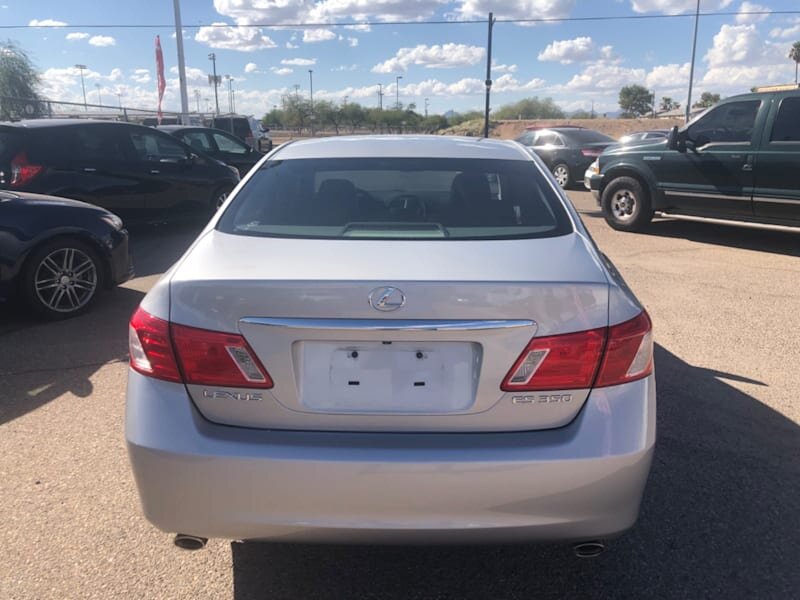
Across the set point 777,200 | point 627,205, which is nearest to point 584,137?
point 627,205

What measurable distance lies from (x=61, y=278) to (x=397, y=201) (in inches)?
156

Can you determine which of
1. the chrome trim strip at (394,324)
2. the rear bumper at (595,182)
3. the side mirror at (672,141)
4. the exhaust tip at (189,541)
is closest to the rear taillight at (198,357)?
the chrome trim strip at (394,324)

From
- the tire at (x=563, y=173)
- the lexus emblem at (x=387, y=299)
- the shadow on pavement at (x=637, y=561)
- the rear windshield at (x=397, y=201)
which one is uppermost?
the rear windshield at (x=397, y=201)

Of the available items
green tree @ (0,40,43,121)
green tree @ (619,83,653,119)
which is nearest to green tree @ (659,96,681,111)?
green tree @ (619,83,653,119)

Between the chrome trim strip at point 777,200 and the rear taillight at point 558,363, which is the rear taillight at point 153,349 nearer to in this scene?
the rear taillight at point 558,363

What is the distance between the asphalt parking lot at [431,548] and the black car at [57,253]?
491 millimetres

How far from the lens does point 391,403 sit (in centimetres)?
204

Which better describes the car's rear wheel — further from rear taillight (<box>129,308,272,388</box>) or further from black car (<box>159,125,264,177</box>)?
rear taillight (<box>129,308,272,388</box>)

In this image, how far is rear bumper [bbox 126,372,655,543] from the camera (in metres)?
2.00

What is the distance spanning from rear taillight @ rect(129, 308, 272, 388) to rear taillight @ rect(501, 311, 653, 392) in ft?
2.57

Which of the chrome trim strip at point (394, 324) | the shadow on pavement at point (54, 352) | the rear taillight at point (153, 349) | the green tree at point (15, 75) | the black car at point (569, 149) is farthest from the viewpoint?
the green tree at point (15, 75)

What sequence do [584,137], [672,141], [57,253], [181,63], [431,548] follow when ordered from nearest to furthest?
[431,548]
[57,253]
[672,141]
[584,137]
[181,63]

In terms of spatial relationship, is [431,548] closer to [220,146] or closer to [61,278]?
[61,278]

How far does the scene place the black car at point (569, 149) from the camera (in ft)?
52.5
